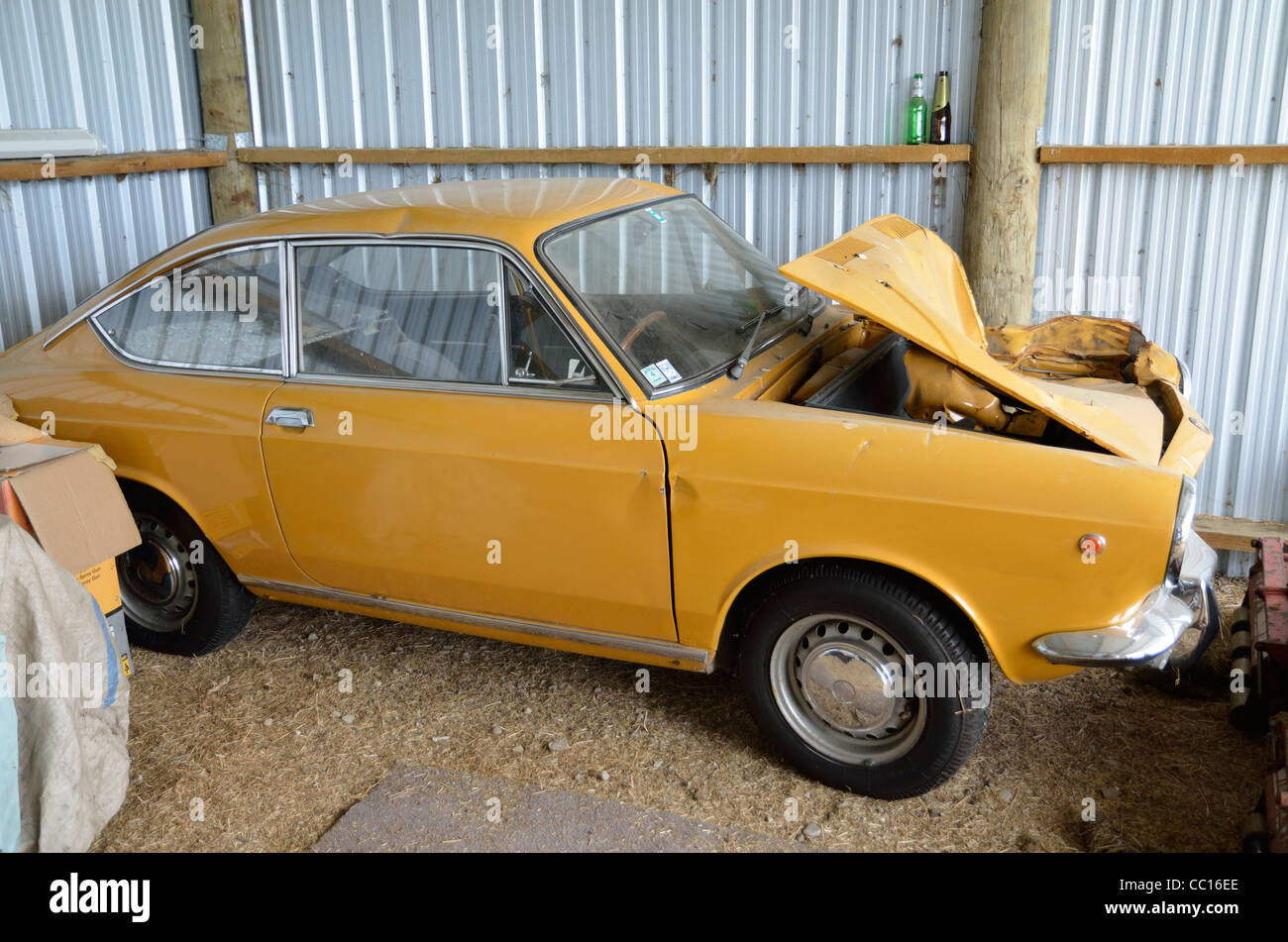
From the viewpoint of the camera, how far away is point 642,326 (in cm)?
357

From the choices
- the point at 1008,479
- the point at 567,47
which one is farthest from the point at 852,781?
the point at 567,47

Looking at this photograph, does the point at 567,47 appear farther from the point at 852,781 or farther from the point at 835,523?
the point at 852,781

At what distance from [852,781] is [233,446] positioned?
2472 millimetres

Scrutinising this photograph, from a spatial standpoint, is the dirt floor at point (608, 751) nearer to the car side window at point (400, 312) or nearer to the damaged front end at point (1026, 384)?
the damaged front end at point (1026, 384)

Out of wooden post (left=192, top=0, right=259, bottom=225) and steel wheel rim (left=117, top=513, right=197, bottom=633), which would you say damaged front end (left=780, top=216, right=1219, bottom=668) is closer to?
steel wheel rim (left=117, top=513, right=197, bottom=633)

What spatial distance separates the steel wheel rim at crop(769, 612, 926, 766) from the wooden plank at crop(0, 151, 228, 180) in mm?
4902

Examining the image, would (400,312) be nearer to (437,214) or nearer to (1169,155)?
(437,214)

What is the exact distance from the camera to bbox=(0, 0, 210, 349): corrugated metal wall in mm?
5965

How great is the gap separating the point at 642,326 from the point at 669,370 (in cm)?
21

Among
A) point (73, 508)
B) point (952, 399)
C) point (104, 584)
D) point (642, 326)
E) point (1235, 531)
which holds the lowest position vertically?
point (1235, 531)

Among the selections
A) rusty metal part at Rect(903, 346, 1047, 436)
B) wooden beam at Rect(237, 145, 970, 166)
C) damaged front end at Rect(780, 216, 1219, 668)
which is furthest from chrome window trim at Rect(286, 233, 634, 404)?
wooden beam at Rect(237, 145, 970, 166)

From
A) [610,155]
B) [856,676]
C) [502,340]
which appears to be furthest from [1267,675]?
[610,155]

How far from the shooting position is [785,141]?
18.4 ft
